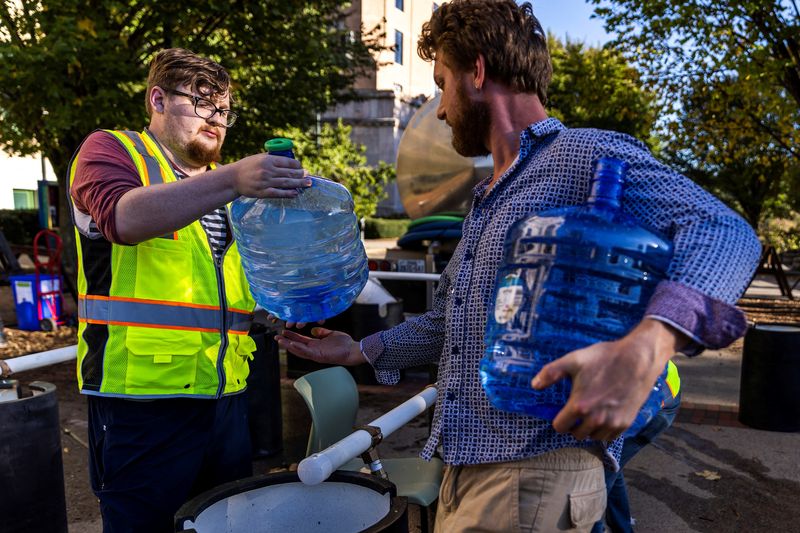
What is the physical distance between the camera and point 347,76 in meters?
13.4

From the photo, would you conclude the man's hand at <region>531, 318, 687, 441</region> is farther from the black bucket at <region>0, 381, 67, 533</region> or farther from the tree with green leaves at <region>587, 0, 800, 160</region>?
the tree with green leaves at <region>587, 0, 800, 160</region>

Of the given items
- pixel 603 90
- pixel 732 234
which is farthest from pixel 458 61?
pixel 603 90

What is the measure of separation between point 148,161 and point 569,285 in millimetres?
1598

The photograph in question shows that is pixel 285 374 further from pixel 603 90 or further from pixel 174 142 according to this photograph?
pixel 603 90

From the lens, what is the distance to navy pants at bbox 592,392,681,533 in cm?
293

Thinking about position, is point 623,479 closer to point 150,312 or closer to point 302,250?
point 302,250

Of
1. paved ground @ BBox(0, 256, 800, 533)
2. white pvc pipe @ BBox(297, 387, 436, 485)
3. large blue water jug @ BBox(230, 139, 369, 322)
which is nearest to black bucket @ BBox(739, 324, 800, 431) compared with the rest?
paved ground @ BBox(0, 256, 800, 533)

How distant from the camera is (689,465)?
5148mm

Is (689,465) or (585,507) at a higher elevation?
(585,507)

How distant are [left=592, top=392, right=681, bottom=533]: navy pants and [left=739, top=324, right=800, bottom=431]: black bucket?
287cm

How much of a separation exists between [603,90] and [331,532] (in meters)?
14.3

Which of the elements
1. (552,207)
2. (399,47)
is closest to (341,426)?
(552,207)

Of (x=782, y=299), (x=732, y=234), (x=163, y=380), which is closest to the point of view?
(x=732, y=234)

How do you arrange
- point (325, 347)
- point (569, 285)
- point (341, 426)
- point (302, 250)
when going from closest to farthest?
1. point (569, 285)
2. point (325, 347)
3. point (302, 250)
4. point (341, 426)
